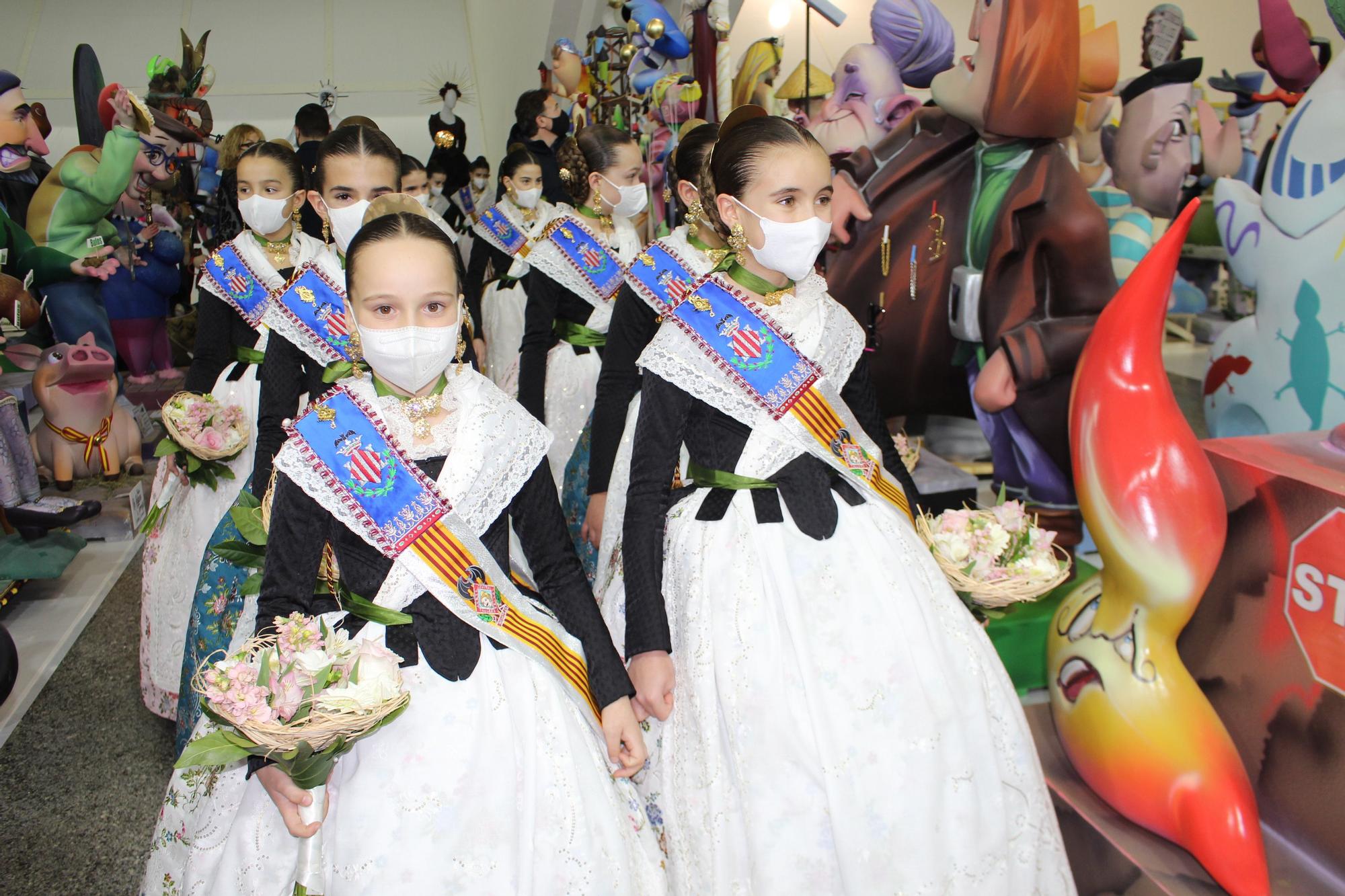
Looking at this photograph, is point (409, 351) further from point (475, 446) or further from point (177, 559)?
point (177, 559)

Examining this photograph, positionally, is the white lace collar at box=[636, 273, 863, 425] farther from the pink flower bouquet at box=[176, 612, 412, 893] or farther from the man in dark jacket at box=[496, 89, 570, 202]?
the man in dark jacket at box=[496, 89, 570, 202]

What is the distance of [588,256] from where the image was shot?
3605 millimetres

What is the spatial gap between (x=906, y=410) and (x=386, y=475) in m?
2.89

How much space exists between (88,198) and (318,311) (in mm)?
3847

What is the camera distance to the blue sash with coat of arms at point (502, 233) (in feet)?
14.6

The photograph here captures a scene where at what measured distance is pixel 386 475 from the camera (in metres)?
1.61

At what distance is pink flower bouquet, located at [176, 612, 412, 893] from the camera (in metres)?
1.31

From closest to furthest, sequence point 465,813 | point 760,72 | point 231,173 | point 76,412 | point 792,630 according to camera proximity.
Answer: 1. point 465,813
2. point 792,630
3. point 231,173
4. point 760,72
5. point 76,412

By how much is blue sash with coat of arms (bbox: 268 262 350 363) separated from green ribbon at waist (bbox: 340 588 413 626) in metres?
1.05

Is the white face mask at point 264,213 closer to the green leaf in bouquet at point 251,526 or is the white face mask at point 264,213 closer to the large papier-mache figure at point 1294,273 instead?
the green leaf in bouquet at point 251,526

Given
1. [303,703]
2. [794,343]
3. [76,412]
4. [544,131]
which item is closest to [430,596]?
[303,703]

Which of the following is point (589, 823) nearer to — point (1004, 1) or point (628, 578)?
point (628, 578)

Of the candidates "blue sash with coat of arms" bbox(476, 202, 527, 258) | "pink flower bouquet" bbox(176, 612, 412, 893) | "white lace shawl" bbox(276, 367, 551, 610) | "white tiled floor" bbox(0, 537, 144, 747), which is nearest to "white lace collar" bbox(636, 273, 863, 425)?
"white lace shawl" bbox(276, 367, 551, 610)

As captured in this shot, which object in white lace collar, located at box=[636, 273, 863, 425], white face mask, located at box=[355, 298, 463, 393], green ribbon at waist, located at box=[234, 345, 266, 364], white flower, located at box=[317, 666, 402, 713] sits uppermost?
white face mask, located at box=[355, 298, 463, 393]
